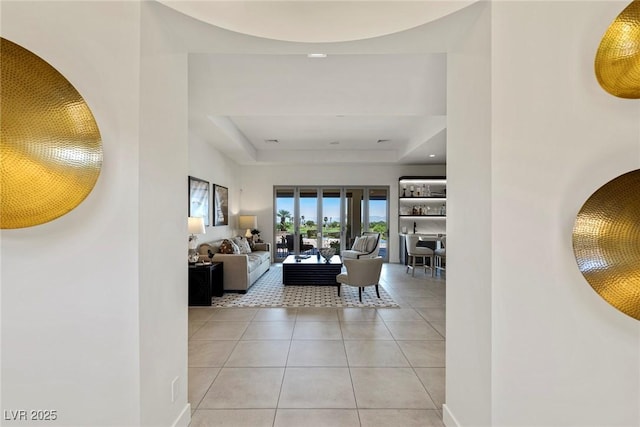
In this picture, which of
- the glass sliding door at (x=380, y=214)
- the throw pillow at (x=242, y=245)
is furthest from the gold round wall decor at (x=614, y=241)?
the glass sliding door at (x=380, y=214)

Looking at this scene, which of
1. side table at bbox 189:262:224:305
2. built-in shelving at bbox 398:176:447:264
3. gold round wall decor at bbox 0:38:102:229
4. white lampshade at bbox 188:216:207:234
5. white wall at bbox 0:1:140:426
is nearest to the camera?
gold round wall decor at bbox 0:38:102:229

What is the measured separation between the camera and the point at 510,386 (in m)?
1.54

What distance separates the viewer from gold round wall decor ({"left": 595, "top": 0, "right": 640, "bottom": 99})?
138 cm

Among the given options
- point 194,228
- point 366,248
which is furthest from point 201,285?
point 366,248

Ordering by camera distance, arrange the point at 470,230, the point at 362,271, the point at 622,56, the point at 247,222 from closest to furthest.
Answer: the point at 622,56, the point at 470,230, the point at 362,271, the point at 247,222

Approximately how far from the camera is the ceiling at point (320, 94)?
1.88m

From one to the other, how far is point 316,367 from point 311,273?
3.09 meters

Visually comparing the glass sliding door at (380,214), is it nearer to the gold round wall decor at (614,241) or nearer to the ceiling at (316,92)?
the ceiling at (316,92)

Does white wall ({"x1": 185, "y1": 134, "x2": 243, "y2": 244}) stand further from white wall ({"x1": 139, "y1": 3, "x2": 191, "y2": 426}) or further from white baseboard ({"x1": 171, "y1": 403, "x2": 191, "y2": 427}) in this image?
white baseboard ({"x1": 171, "y1": 403, "x2": 191, "y2": 427})

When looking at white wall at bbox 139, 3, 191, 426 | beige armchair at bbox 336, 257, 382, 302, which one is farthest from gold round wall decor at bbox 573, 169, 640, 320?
beige armchair at bbox 336, 257, 382, 302

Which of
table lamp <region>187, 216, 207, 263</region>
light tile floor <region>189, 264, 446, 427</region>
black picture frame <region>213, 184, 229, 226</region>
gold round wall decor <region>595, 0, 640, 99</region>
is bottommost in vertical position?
light tile floor <region>189, 264, 446, 427</region>

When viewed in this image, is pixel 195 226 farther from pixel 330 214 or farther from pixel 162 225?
pixel 330 214

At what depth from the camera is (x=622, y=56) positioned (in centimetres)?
140

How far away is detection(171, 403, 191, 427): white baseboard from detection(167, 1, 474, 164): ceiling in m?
2.28
